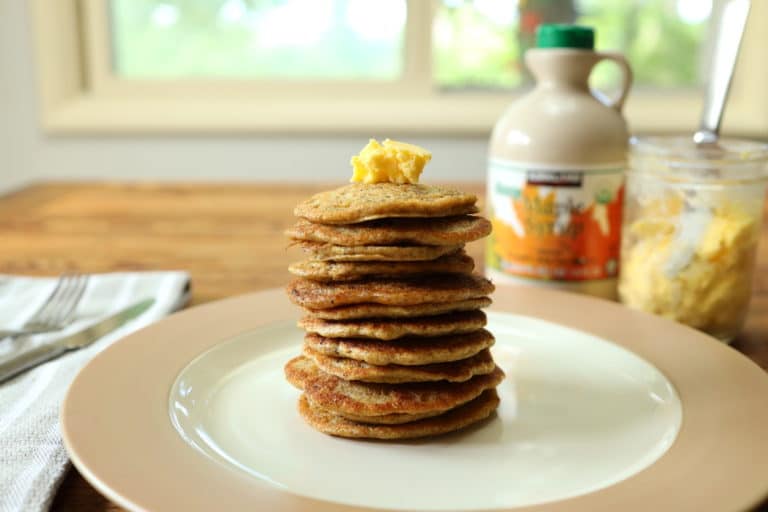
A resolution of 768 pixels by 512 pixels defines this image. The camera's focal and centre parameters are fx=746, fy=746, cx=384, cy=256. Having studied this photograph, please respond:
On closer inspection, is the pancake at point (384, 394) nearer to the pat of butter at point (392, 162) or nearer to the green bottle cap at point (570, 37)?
the pat of butter at point (392, 162)

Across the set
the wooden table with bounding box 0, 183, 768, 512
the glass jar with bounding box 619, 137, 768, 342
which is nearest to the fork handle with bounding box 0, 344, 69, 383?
the wooden table with bounding box 0, 183, 768, 512

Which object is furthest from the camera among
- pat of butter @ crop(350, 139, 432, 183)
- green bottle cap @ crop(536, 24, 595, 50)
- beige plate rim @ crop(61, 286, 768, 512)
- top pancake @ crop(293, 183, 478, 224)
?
green bottle cap @ crop(536, 24, 595, 50)

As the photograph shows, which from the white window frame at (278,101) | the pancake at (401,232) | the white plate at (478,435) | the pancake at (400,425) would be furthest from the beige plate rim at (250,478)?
the white window frame at (278,101)

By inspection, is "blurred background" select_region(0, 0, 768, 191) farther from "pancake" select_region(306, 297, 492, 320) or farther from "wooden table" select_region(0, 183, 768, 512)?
"pancake" select_region(306, 297, 492, 320)

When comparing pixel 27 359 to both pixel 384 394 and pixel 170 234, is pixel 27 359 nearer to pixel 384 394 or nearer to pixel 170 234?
pixel 384 394

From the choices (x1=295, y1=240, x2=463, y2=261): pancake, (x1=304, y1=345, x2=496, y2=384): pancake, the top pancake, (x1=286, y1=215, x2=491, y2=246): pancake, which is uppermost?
the top pancake

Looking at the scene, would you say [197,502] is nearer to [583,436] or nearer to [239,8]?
[583,436]
